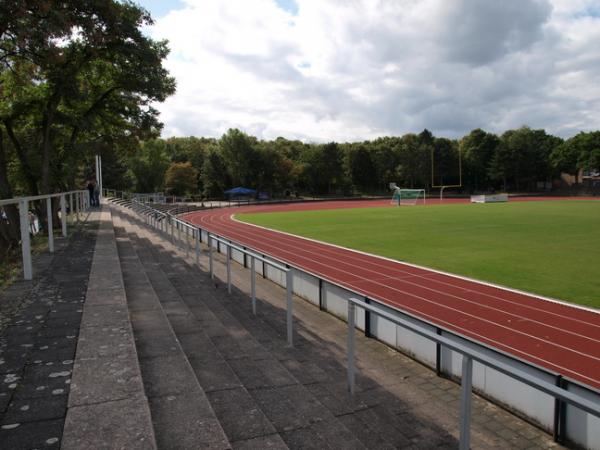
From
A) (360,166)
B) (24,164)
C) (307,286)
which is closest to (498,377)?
(307,286)

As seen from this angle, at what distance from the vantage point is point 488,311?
8.78 meters

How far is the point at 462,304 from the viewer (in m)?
9.31

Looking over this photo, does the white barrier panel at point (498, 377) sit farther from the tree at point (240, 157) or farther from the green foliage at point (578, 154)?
the green foliage at point (578, 154)

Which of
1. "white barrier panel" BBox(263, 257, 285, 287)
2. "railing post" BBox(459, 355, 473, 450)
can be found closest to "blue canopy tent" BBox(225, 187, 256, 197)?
"white barrier panel" BBox(263, 257, 285, 287)

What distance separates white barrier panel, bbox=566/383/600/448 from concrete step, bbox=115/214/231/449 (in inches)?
122

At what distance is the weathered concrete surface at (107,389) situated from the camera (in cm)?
282

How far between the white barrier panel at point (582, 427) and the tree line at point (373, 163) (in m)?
61.4

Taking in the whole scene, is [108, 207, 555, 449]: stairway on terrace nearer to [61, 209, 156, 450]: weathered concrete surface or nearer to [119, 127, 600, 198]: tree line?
[61, 209, 156, 450]: weathered concrete surface

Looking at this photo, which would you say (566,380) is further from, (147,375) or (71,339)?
(71,339)

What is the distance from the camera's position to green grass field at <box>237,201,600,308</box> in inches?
445

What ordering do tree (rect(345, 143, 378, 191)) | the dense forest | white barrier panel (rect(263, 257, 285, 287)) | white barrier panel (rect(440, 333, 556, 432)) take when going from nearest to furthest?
1. white barrier panel (rect(440, 333, 556, 432))
2. white barrier panel (rect(263, 257, 285, 287))
3. the dense forest
4. tree (rect(345, 143, 378, 191))

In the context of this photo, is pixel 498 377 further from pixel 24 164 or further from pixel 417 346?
pixel 24 164

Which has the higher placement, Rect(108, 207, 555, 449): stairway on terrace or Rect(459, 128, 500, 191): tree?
Rect(459, 128, 500, 191): tree

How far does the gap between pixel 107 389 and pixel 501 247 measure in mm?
16149
